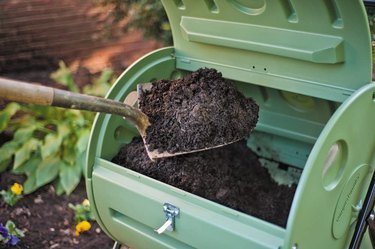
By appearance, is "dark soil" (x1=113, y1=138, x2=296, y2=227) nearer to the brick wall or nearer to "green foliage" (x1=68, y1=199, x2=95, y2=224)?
"green foliage" (x1=68, y1=199, x2=95, y2=224)

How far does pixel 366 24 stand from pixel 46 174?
6.32ft

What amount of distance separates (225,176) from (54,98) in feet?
2.81

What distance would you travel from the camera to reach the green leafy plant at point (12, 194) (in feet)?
8.52

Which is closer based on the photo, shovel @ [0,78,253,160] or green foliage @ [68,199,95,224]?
shovel @ [0,78,253,160]

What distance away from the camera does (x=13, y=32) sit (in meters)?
4.57

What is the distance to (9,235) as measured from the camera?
88.7 inches

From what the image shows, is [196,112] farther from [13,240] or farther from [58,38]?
[58,38]

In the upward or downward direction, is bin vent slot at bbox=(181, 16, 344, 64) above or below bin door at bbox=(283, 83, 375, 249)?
above

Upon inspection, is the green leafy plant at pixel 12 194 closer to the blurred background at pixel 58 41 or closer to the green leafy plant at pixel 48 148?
the green leafy plant at pixel 48 148

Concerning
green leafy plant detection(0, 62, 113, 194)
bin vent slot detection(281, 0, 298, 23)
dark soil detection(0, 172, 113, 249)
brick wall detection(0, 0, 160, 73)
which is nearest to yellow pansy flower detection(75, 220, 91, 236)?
dark soil detection(0, 172, 113, 249)

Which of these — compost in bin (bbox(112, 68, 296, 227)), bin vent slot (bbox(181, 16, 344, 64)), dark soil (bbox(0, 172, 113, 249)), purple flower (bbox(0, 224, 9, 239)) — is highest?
bin vent slot (bbox(181, 16, 344, 64))

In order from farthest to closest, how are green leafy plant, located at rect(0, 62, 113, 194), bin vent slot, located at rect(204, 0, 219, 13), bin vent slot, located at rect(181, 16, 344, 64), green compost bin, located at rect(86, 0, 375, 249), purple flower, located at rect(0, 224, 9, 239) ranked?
1. green leafy plant, located at rect(0, 62, 113, 194)
2. purple flower, located at rect(0, 224, 9, 239)
3. bin vent slot, located at rect(204, 0, 219, 13)
4. bin vent slot, located at rect(181, 16, 344, 64)
5. green compost bin, located at rect(86, 0, 375, 249)

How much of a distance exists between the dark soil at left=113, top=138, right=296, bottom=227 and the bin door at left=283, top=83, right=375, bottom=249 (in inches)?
16.3

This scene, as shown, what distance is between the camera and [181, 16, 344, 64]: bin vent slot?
1.56 metres
